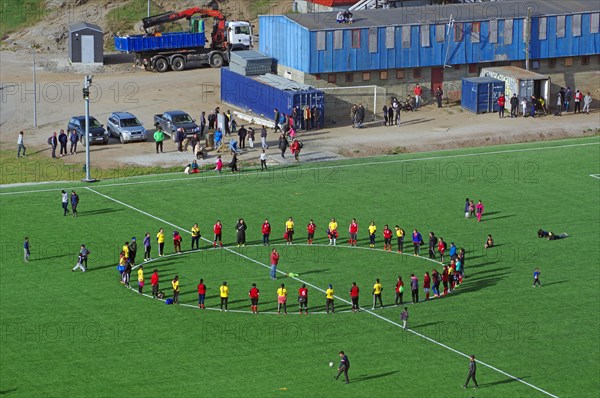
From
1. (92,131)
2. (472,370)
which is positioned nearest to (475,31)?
(92,131)

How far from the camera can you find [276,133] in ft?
319

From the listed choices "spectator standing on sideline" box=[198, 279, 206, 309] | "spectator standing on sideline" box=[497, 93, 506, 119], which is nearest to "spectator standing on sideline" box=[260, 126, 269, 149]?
"spectator standing on sideline" box=[497, 93, 506, 119]

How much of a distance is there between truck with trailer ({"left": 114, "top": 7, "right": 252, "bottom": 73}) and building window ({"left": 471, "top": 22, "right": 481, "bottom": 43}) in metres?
20.1

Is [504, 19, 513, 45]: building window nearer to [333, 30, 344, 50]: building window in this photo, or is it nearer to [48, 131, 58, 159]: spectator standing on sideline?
[333, 30, 344, 50]: building window

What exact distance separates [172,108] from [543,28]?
29.3 meters

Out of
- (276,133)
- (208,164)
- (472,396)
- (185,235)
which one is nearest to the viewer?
(472,396)

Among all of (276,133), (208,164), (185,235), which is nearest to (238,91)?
(276,133)

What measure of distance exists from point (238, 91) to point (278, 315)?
40.3 m

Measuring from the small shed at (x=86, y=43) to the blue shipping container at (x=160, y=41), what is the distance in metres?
3.60

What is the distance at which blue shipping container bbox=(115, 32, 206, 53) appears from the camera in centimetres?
11200

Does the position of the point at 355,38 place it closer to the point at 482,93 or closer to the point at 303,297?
the point at 482,93

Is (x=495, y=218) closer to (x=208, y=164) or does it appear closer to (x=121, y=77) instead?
(x=208, y=164)

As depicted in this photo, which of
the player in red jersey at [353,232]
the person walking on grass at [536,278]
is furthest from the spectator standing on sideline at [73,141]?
the person walking on grass at [536,278]

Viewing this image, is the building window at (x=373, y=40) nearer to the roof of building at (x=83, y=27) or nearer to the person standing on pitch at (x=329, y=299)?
the roof of building at (x=83, y=27)
